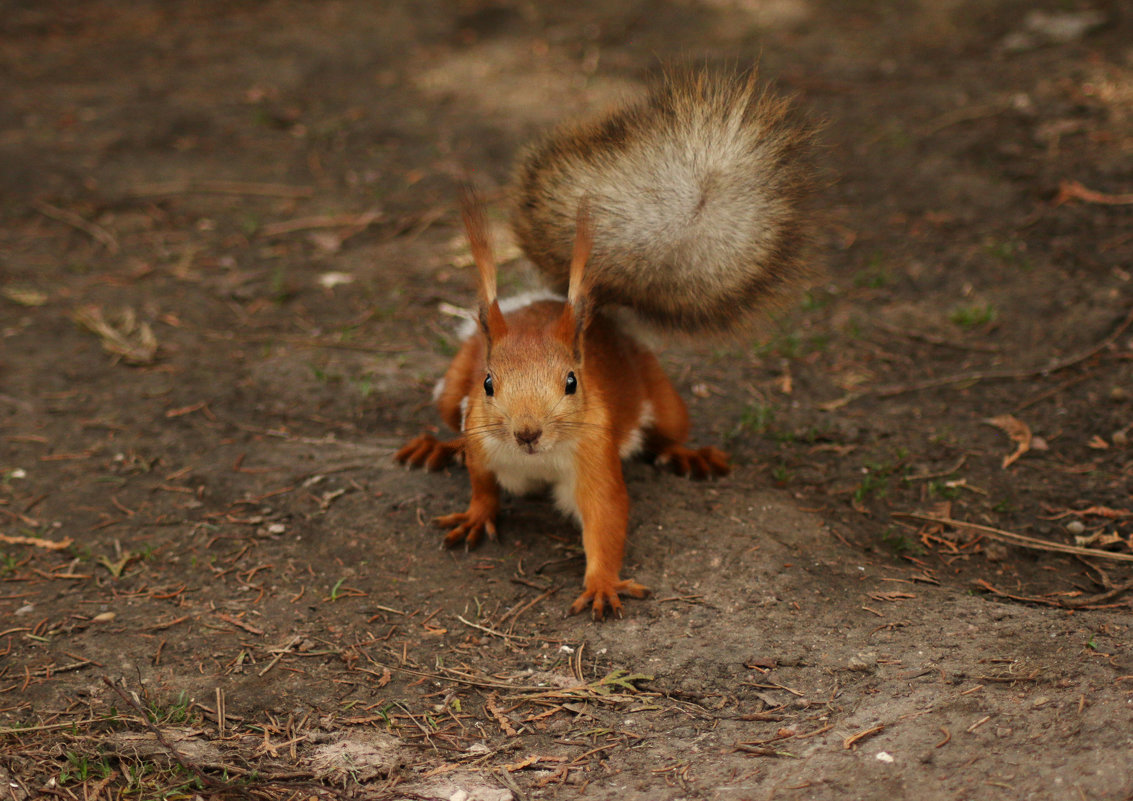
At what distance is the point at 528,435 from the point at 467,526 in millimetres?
608

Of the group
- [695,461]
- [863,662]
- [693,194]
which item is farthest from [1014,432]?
[693,194]

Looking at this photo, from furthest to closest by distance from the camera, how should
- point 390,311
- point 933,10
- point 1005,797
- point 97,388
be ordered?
1. point 933,10
2. point 390,311
3. point 97,388
4. point 1005,797

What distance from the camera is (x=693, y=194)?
238 centimetres

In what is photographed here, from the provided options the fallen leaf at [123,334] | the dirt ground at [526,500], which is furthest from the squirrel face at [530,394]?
the fallen leaf at [123,334]

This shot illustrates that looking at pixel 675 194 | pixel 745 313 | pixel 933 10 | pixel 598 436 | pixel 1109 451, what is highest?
pixel 933 10

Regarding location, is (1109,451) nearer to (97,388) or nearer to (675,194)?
(675,194)

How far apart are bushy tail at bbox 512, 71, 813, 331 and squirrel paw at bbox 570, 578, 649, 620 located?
0.75 m

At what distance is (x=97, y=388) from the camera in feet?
11.2

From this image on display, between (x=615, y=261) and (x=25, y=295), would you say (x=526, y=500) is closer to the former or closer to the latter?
(x=615, y=261)

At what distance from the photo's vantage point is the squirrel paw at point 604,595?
2314mm

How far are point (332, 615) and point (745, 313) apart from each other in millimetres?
1339

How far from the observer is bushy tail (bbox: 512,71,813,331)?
94.1 inches

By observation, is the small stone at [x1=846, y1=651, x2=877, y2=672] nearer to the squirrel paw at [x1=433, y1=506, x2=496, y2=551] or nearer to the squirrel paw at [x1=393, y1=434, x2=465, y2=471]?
the squirrel paw at [x1=433, y1=506, x2=496, y2=551]


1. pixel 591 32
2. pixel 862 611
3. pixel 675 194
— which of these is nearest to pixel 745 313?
pixel 675 194
